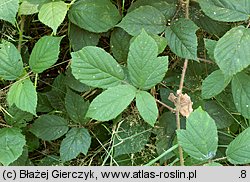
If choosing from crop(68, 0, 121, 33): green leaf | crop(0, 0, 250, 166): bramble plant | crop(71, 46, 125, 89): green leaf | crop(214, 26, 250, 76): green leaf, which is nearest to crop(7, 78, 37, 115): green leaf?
crop(0, 0, 250, 166): bramble plant

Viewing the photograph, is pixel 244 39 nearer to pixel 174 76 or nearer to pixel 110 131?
pixel 174 76

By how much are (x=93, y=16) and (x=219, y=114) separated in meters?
0.44

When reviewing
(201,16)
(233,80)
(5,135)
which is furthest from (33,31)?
(233,80)

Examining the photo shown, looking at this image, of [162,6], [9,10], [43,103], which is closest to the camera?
[9,10]

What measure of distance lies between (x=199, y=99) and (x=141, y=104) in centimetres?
25

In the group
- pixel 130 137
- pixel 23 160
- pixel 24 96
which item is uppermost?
pixel 24 96

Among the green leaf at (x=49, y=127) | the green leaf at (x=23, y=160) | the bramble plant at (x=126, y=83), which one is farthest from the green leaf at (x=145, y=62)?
the green leaf at (x=23, y=160)

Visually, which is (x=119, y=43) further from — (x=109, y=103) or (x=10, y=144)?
(x=10, y=144)

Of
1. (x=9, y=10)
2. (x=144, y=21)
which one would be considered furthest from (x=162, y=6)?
(x=9, y=10)

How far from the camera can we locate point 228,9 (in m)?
1.10

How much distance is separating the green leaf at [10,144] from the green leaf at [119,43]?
0.34m

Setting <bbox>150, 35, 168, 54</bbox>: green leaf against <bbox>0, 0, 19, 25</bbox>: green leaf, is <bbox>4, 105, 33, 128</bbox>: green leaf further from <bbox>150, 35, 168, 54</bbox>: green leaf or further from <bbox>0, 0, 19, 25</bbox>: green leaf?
<bbox>150, 35, 168, 54</bbox>: green leaf

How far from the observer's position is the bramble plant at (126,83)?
1.06m

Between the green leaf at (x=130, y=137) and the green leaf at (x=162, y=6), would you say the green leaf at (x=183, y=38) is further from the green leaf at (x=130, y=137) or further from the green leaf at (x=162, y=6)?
the green leaf at (x=130, y=137)
